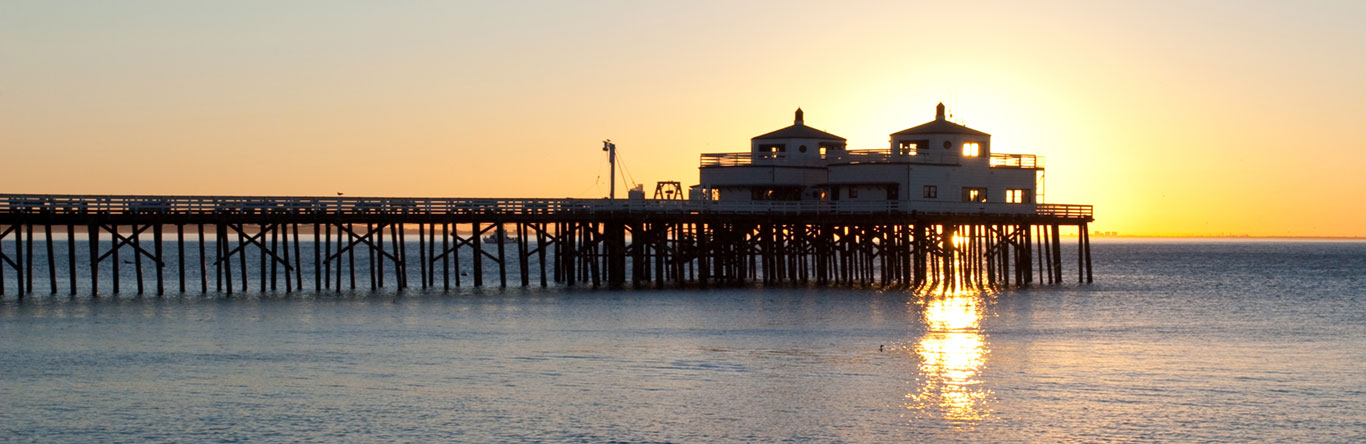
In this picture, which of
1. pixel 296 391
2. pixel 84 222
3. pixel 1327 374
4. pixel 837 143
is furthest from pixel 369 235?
pixel 1327 374

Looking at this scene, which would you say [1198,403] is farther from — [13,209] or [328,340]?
[13,209]

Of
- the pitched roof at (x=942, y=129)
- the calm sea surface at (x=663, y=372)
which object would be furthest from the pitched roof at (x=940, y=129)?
the calm sea surface at (x=663, y=372)

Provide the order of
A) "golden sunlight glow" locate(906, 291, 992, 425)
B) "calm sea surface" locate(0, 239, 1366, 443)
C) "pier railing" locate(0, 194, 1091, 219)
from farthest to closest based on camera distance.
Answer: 1. "pier railing" locate(0, 194, 1091, 219)
2. "golden sunlight glow" locate(906, 291, 992, 425)
3. "calm sea surface" locate(0, 239, 1366, 443)

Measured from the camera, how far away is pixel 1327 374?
117ft

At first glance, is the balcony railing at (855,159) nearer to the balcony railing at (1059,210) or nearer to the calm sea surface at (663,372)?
the balcony railing at (1059,210)

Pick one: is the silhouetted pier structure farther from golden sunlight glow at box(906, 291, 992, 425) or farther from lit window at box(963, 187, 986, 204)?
golden sunlight glow at box(906, 291, 992, 425)

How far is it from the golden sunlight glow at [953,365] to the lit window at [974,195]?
1431 cm

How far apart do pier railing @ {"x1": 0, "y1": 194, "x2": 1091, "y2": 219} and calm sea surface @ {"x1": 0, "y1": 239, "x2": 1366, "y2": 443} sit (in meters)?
3.38

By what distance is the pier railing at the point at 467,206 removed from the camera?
186 feet

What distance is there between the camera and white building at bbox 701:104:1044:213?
7044cm

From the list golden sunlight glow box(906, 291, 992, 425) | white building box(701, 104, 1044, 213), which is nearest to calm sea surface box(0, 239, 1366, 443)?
golden sunlight glow box(906, 291, 992, 425)

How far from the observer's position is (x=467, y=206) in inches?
2511

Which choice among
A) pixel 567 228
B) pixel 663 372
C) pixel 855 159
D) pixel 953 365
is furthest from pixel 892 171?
pixel 663 372

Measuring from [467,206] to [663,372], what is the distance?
29.7 metres
